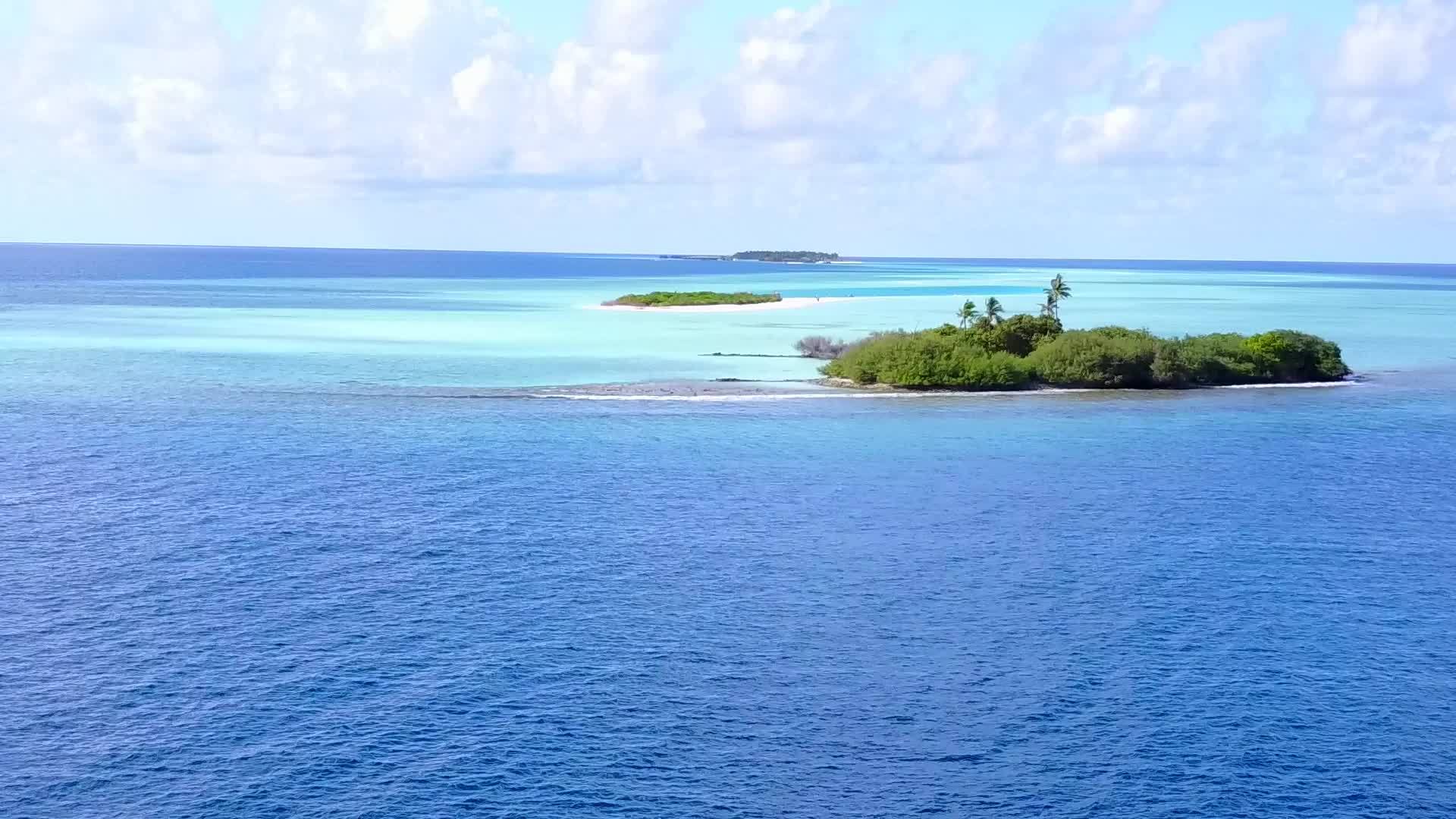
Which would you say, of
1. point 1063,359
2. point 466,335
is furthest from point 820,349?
point 466,335

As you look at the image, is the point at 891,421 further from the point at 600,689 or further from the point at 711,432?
the point at 600,689

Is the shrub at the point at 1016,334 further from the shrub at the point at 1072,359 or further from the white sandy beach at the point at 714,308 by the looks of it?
the white sandy beach at the point at 714,308

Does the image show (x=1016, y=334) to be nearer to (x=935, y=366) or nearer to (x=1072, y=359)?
(x=1072, y=359)

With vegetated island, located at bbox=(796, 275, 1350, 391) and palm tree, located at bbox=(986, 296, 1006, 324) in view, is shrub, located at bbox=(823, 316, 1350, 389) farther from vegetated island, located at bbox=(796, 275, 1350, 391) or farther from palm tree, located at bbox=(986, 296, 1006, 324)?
palm tree, located at bbox=(986, 296, 1006, 324)

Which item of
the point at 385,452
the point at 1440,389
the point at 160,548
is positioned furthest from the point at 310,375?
the point at 1440,389

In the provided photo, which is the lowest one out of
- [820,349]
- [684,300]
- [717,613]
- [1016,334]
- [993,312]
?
[717,613]

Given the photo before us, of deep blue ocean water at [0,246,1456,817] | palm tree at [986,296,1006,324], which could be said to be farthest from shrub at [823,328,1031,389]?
deep blue ocean water at [0,246,1456,817]
